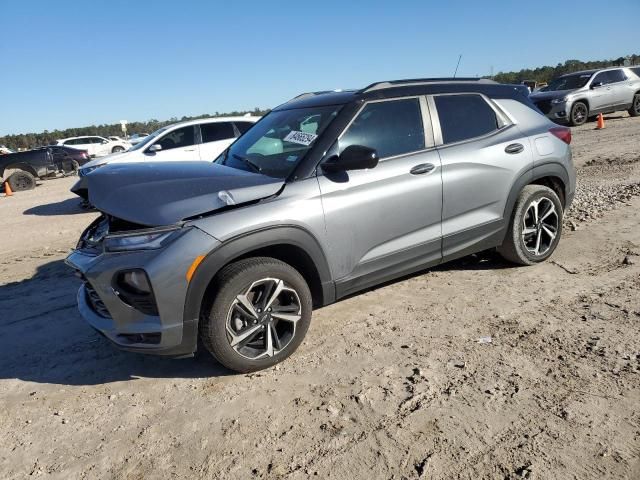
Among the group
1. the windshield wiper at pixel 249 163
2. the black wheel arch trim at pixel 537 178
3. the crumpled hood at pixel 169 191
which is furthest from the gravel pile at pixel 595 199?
the crumpled hood at pixel 169 191

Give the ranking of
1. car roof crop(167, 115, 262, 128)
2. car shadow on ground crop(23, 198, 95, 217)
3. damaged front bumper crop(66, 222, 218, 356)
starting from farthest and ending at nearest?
1. car roof crop(167, 115, 262, 128)
2. car shadow on ground crop(23, 198, 95, 217)
3. damaged front bumper crop(66, 222, 218, 356)

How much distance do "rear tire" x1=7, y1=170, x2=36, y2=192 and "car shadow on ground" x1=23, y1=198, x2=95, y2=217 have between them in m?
4.57

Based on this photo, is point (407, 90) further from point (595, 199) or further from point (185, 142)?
point (185, 142)

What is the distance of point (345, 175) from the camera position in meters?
3.65

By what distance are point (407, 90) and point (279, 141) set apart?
1147 mm

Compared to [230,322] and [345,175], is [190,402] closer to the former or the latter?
[230,322]

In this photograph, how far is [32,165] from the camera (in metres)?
16.2

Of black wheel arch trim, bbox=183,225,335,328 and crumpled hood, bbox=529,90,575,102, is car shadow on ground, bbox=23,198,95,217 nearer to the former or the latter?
black wheel arch trim, bbox=183,225,335,328

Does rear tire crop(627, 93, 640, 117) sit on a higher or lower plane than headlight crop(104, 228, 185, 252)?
lower

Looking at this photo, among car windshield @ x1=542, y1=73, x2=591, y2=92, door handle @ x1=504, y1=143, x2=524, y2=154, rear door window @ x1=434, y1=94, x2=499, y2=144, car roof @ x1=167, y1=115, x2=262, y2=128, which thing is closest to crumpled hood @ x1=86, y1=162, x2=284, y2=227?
rear door window @ x1=434, y1=94, x2=499, y2=144

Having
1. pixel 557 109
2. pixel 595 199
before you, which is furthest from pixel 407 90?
pixel 557 109

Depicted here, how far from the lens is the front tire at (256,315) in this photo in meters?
3.16

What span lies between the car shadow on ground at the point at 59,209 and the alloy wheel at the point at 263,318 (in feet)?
27.9

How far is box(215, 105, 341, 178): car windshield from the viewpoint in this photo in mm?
3789
